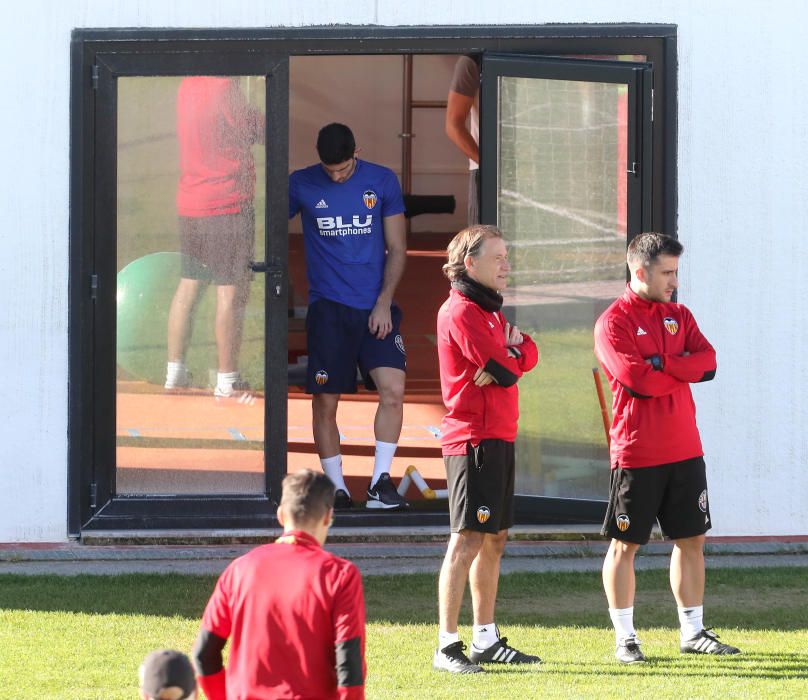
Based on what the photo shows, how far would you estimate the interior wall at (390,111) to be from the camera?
25.8 metres

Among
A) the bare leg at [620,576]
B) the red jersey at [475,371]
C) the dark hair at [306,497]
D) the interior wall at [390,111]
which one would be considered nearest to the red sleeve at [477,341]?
the red jersey at [475,371]

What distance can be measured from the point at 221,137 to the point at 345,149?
2.17ft

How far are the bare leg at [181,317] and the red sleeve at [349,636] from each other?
426 centimetres

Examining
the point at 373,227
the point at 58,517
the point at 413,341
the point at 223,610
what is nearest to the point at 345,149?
the point at 373,227

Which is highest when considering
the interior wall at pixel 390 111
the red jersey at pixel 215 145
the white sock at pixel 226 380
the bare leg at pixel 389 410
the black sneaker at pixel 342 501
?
the interior wall at pixel 390 111

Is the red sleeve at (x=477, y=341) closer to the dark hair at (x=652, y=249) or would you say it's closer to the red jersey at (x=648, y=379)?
the red jersey at (x=648, y=379)

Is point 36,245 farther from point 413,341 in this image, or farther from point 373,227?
point 413,341

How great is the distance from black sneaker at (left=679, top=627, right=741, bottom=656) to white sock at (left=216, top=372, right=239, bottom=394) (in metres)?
2.78

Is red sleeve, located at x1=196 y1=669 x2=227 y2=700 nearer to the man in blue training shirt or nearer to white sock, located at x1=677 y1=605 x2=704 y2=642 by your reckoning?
white sock, located at x1=677 y1=605 x2=704 y2=642

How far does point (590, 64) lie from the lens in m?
7.44

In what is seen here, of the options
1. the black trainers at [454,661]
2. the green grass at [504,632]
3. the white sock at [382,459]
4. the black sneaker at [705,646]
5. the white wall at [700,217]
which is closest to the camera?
the green grass at [504,632]

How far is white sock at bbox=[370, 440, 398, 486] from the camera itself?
25.9 ft

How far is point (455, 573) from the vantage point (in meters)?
5.52

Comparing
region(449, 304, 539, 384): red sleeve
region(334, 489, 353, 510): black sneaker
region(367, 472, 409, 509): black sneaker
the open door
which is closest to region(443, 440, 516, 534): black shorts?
region(449, 304, 539, 384): red sleeve
